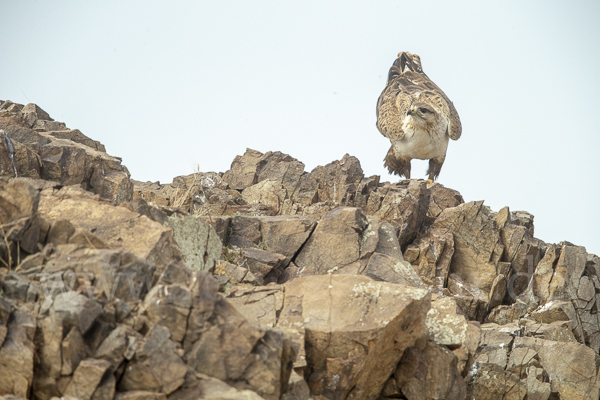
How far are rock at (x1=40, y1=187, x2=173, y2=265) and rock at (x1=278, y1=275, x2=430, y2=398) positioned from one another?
1.91m

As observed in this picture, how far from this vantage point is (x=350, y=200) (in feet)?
50.2

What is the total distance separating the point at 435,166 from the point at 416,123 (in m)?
1.96

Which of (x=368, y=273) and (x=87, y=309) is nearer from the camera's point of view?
(x=87, y=309)

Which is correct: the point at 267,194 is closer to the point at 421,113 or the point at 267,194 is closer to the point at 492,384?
the point at 421,113

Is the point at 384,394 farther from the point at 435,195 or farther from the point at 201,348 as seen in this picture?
the point at 435,195

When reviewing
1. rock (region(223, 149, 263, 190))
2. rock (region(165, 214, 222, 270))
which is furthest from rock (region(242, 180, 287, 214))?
rock (region(165, 214, 222, 270))

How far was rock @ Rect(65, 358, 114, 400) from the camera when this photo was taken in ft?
18.2

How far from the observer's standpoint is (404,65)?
21.6 metres

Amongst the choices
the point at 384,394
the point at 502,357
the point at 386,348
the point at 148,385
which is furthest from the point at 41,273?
the point at 502,357

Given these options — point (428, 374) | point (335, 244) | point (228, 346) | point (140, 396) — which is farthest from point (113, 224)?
point (428, 374)

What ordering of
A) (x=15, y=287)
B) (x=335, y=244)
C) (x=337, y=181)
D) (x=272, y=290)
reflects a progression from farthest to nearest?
(x=337, y=181), (x=335, y=244), (x=272, y=290), (x=15, y=287)

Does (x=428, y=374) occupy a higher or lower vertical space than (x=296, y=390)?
higher

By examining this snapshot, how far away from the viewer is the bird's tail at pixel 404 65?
21.5 metres

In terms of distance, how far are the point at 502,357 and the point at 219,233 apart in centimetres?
580
